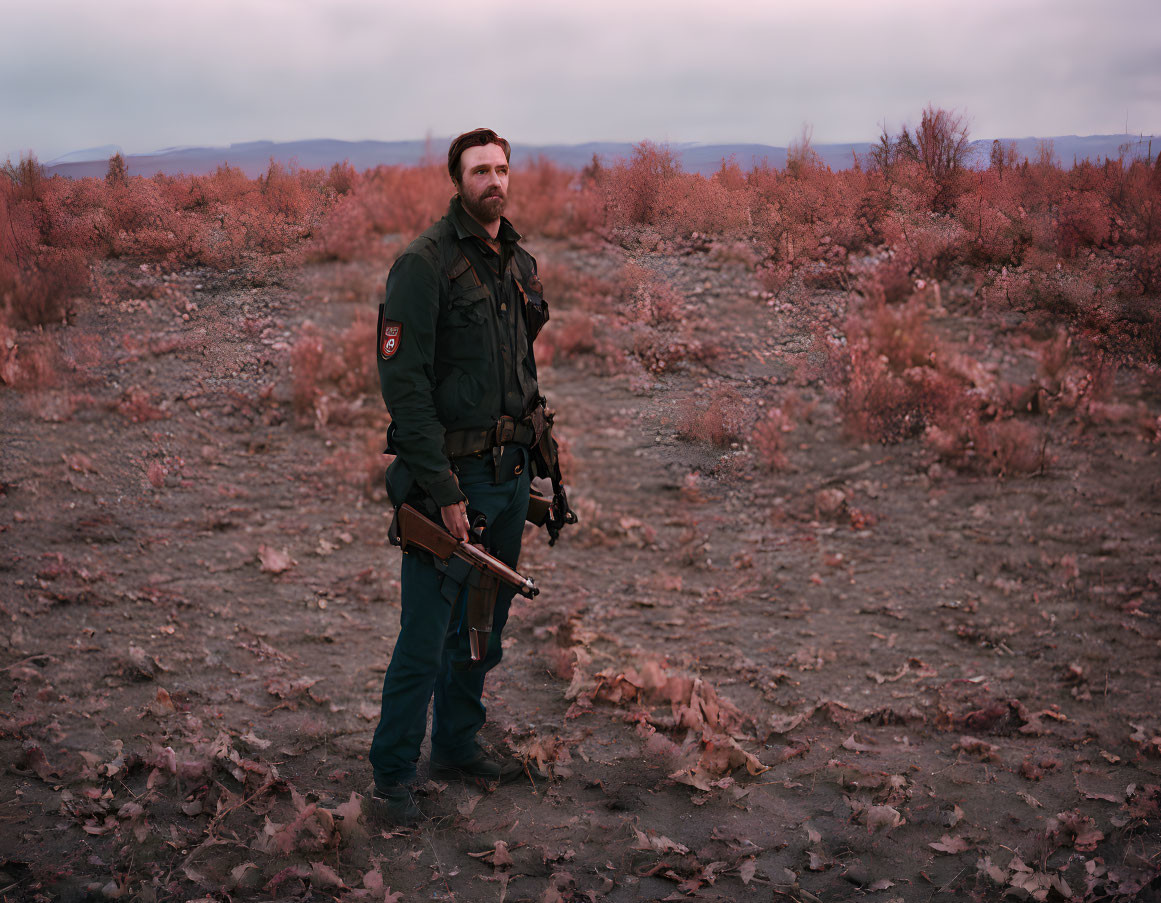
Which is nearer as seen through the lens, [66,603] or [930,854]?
[930,854]

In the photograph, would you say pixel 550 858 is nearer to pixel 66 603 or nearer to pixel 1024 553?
pixel 66 603

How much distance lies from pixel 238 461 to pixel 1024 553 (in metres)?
6.77

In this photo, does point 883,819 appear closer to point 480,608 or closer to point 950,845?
point 950,845

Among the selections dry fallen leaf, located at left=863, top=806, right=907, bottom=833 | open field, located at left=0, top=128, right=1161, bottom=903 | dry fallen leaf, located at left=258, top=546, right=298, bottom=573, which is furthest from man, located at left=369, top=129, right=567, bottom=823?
dry fallen leaf, located at left=258, top=546, right=298, bottom=573

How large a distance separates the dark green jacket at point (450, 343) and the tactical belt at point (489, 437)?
1.0 inches

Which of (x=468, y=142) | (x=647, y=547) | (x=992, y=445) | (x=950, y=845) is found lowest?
(x=950, y=845)

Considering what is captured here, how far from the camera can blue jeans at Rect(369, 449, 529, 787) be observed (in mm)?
3295

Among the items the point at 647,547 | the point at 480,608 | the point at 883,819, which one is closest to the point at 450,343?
the point at 480,608

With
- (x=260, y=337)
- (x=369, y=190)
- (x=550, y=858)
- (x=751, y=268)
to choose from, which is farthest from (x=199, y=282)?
(x=550, y=858)

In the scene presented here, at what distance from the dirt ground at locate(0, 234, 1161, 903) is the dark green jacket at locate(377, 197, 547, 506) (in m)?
1.60

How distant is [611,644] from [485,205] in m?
3.29

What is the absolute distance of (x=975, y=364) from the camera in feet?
21.4

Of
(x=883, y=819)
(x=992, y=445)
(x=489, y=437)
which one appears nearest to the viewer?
(x=489, y=437)

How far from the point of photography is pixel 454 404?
322cm
